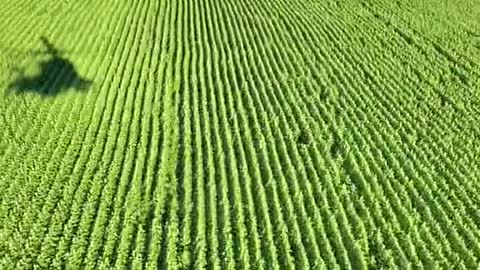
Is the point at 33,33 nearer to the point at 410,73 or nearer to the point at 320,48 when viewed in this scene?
the point at 320,48

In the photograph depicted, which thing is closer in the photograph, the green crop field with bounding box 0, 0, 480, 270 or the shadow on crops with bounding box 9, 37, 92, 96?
the green crop field with bounding box 0, 0, 480, 270

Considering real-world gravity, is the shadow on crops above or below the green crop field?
below

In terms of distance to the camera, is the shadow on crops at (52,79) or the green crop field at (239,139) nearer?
the green crop field at (239,139)

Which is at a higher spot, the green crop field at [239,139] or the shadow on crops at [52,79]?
the green crop field at [239,139]

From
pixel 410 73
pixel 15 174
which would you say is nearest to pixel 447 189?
pixel 410 73
